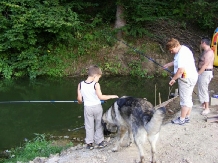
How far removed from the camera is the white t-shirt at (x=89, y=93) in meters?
5.00

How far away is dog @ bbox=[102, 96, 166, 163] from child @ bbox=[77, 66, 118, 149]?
211mm

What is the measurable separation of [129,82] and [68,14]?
411 cm

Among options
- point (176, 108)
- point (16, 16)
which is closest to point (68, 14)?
point (16, 16)

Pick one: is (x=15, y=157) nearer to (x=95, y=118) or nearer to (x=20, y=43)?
(x=95, y=118)

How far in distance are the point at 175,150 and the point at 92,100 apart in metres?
1.74

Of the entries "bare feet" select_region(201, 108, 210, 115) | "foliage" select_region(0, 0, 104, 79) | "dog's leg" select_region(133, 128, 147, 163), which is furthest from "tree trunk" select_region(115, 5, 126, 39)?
"dog's leg" select_region(133, 128, 147, 163)

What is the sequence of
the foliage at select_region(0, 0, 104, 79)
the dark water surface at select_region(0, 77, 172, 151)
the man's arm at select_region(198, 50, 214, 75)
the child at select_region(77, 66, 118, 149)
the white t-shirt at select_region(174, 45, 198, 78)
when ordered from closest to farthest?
the child at select_region(77, 66, 118, 149) → the white t-shirt at select_region(174, 45, 198, 78) → the man's arm at select_region(198, 50, 214, 75) → the dark water surface at select_region(0, 77, 172, 151) → the foliage at select_region(0, 0, 104, 79)

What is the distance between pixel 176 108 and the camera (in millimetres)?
7832

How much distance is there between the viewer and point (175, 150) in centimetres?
507

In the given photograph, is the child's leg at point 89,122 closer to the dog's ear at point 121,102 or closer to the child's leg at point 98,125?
the child's leg at point 98,125

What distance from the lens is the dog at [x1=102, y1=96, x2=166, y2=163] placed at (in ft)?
14.2

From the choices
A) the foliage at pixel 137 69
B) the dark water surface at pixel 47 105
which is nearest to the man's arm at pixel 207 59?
the dark water surface at pixel 47 105

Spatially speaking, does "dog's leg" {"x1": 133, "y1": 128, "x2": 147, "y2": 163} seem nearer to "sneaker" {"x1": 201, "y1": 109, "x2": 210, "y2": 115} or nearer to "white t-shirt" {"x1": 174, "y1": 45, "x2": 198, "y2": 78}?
"white t-shirt" {"x1": 174, "y1": 45, "x2": 198, "y2": 78}

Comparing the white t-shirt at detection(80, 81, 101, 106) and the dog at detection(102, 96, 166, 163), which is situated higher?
the white t-shirt at detection(80, 81, 101, 106)
